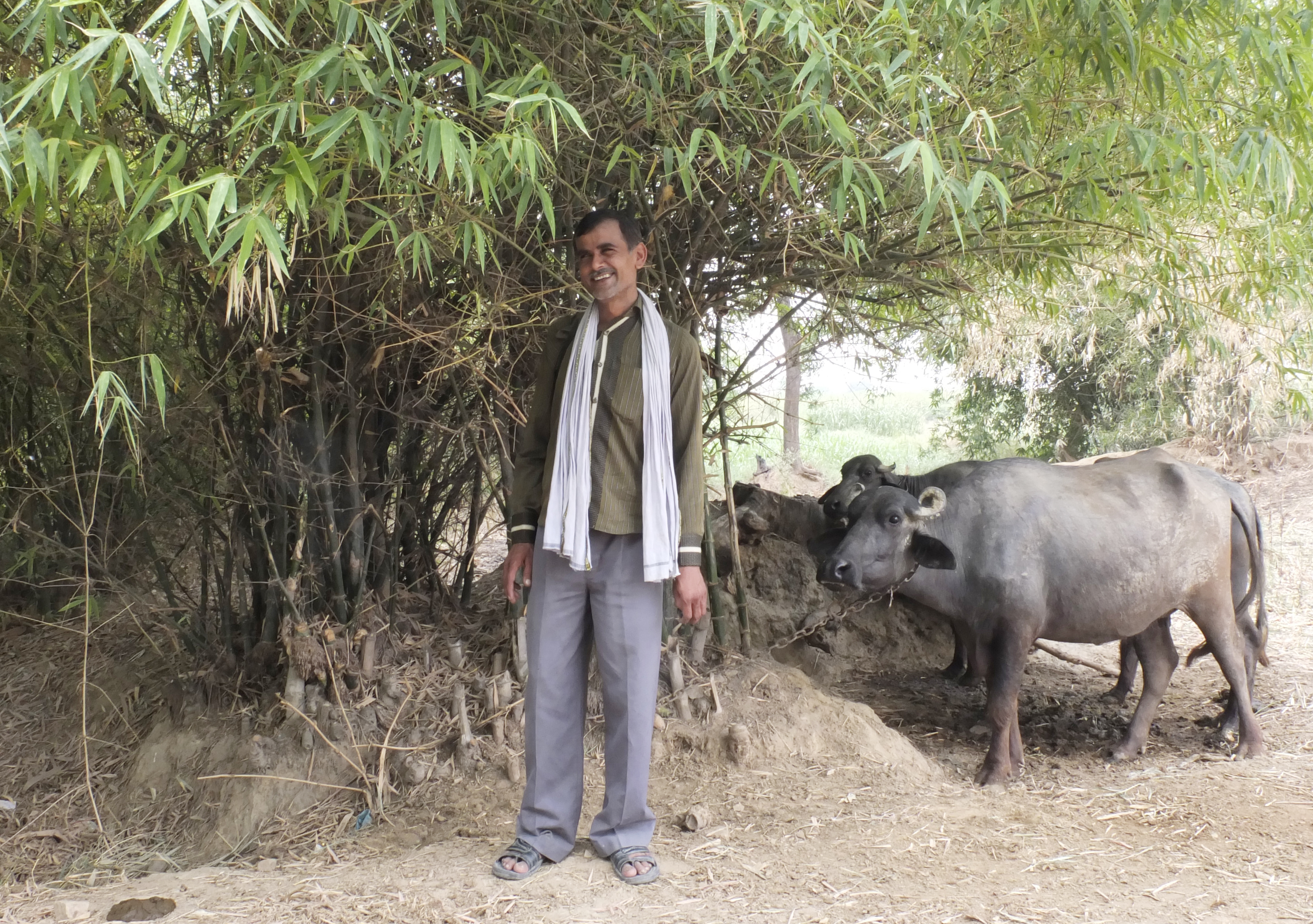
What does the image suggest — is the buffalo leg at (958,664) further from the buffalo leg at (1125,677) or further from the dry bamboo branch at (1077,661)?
the buffalo leg at (1125,677)

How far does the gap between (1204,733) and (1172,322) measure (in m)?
1.75

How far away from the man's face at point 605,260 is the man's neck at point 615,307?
0.07 ft

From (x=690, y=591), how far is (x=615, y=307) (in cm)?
76

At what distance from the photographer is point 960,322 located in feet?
16.4

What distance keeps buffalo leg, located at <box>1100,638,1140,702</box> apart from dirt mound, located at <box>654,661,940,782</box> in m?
1.54

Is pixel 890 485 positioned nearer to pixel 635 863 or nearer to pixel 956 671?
pixel 956 671

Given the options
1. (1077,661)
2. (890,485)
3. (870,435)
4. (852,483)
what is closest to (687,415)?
(890,485)

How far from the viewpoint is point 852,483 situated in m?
4.68

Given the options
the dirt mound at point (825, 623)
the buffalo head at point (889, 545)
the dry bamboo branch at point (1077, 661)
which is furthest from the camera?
the dry bamboo branch at point (1077, 661)

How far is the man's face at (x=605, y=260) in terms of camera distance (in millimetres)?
2717

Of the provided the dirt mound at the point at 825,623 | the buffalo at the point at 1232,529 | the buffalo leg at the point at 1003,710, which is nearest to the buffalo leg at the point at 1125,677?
the buffalo at the point at 1232,529

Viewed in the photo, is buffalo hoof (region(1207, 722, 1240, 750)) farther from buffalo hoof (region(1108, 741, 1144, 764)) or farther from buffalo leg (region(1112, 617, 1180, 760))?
buffalo hoof (region(1108, 741, 1144, 764))

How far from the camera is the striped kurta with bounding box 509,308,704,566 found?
273 centimetres

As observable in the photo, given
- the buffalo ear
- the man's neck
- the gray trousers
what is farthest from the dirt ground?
the man's neck
